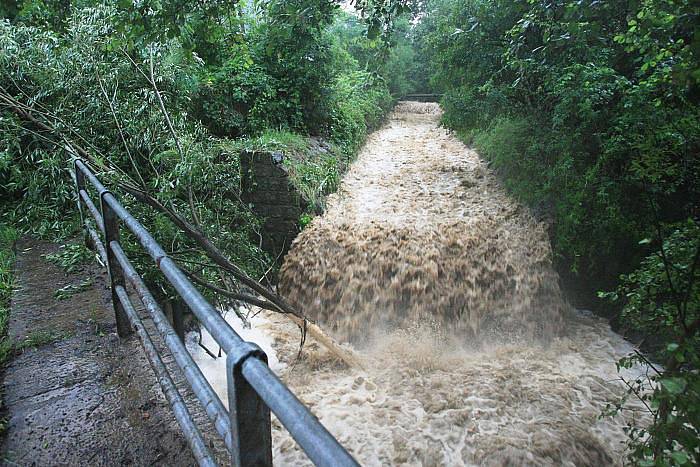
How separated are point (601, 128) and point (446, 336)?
3191 millimetres

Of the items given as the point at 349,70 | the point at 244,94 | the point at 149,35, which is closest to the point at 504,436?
the point at 149,35

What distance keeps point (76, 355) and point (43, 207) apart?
3307 millimetres

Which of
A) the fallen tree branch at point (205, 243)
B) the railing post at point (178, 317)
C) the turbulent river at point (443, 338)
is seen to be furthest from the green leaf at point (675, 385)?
the railing post at point (178, 317)

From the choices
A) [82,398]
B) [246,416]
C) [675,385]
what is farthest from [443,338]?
[246,416]

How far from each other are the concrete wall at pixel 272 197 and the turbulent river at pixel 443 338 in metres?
→ 0.36

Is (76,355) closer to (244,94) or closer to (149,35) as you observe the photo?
(149,35)

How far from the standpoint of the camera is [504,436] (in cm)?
377

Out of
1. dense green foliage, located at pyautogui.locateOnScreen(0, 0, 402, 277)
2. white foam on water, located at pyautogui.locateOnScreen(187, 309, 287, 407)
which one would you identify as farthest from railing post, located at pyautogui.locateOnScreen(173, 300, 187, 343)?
dense green foliage, located at pyautogui.locateOnScreen(0, 0, 402, 277)

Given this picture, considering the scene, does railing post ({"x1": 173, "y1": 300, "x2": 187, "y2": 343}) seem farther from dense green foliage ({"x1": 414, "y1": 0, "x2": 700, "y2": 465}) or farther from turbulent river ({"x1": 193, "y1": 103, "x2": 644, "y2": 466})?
dense green foliage ({"x1": 414, "y1": 0, "x2": 700, "y2": 465})

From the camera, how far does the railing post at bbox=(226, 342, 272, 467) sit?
0.85 m

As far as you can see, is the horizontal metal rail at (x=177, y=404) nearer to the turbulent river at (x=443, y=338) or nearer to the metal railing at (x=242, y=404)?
the metal railing at (x=242, y=404)

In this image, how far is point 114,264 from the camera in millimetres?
2416

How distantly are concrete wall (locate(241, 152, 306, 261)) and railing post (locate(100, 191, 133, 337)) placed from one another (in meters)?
4.21

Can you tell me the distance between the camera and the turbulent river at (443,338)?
378 cm
